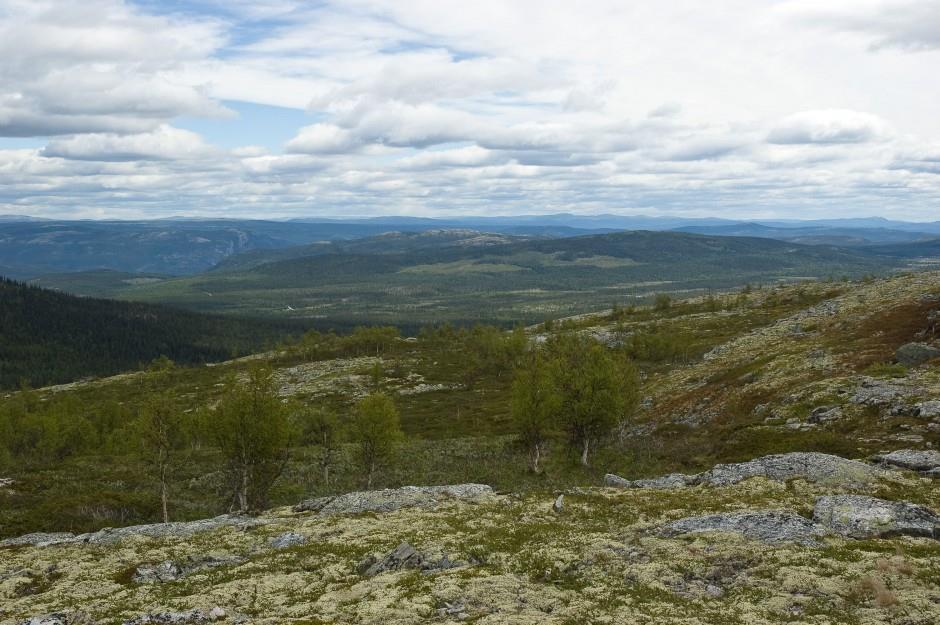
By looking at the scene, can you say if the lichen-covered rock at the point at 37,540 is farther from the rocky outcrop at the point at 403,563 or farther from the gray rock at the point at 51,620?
the rocky outcrop at the point at 403,563

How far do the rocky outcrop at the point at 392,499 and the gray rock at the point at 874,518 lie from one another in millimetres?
23073

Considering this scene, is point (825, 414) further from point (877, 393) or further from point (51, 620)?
point (51, 620)

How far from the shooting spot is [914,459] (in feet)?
140

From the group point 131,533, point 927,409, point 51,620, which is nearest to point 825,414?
point 927,409

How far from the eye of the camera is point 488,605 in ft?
79.7

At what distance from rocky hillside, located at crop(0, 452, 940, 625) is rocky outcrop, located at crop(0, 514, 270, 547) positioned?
0.21 meters

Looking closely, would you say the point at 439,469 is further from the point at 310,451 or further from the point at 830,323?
the point at 830,323

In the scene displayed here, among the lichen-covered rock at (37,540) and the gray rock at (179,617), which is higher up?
the gray rock at (179,617)

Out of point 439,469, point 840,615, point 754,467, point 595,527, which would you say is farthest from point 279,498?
point 840,615

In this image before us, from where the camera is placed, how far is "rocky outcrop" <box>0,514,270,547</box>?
4038 cm

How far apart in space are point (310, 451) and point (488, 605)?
80.2 m

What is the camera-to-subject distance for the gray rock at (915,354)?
219ft

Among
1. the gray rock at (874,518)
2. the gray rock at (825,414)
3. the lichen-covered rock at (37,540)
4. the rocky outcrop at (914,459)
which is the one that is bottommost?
the lichen-covered rock at (37,540)

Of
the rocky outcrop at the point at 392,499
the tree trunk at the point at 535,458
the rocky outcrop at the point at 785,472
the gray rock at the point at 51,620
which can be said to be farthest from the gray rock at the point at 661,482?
the gray rock at the point at 51,620
